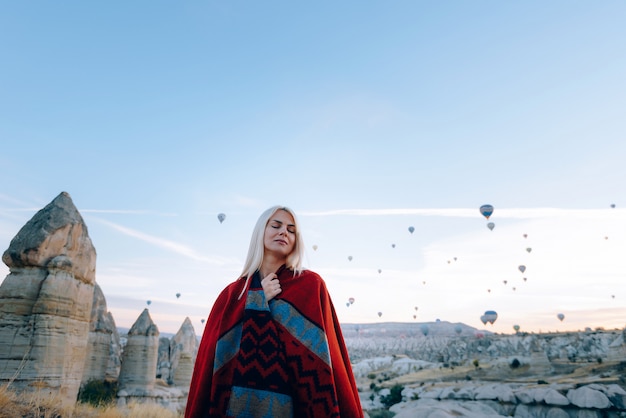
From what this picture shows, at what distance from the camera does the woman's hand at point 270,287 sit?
3.24 meters

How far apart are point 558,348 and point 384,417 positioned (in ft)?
228

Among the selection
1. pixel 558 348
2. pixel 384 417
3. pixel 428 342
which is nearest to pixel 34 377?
pixel 384 417

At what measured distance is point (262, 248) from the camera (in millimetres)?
3602

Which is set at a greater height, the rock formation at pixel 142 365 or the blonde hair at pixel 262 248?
the blonde hair at pixel 262 248

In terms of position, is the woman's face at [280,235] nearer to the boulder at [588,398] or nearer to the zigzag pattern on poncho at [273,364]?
the zigzag pattern on poncho at [273,364]

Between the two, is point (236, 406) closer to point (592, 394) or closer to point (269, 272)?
point (269, 272)

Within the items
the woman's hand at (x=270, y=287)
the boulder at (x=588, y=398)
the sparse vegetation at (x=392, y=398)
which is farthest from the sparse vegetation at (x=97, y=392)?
the boulder at (x=588, y=398)

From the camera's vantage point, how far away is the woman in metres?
2.88

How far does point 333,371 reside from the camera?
308 centimetres

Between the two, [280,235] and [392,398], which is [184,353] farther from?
[280,235]

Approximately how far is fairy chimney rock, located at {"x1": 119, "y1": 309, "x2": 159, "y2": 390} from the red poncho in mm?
22249

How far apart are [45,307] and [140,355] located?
1301 centimetres

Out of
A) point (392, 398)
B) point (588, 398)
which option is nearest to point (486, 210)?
point (588, 398)

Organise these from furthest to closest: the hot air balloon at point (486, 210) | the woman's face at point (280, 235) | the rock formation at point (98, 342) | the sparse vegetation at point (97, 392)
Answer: the hot air balloon at point (486, 210) < the rock formation at point (98, 342) < the sparse vegetation at point (97, 392) < the woman's face at point (280, 235)
